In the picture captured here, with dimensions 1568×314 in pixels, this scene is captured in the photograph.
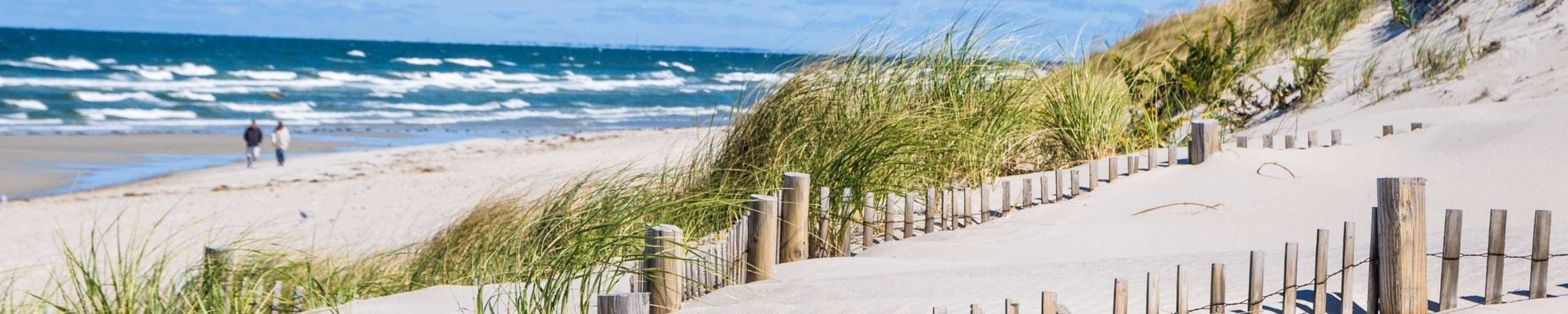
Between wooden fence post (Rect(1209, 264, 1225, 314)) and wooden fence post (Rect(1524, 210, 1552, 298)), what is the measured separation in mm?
702

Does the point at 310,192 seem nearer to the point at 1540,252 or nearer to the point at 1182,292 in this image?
the point at 1182,292

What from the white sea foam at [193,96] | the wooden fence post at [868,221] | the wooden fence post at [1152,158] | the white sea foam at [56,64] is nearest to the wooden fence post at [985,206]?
the wooden fence post at [868,221]

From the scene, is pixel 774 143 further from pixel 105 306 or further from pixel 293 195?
pixel 293 195

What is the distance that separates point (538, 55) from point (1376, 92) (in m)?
66.9

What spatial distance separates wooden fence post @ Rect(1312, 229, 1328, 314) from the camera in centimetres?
259

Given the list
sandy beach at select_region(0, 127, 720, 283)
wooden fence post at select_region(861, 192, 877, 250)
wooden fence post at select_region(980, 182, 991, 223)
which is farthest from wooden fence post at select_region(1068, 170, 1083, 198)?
sandy beach at select_region(0, 127, 720, 283)

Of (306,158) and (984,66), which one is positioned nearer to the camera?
(984,66)

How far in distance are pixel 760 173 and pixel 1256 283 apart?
7.60 ft

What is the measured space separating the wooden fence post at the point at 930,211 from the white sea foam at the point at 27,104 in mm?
24273

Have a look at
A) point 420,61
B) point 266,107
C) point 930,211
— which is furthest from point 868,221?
point 420,61

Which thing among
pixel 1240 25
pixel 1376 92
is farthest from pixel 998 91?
pixel 1240 25

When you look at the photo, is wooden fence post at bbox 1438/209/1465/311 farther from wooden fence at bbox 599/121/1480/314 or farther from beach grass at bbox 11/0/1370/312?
beach grass at bbox 11/0/1370/312

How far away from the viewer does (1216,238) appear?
3.96 m

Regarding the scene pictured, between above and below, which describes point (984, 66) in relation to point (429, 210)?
above
